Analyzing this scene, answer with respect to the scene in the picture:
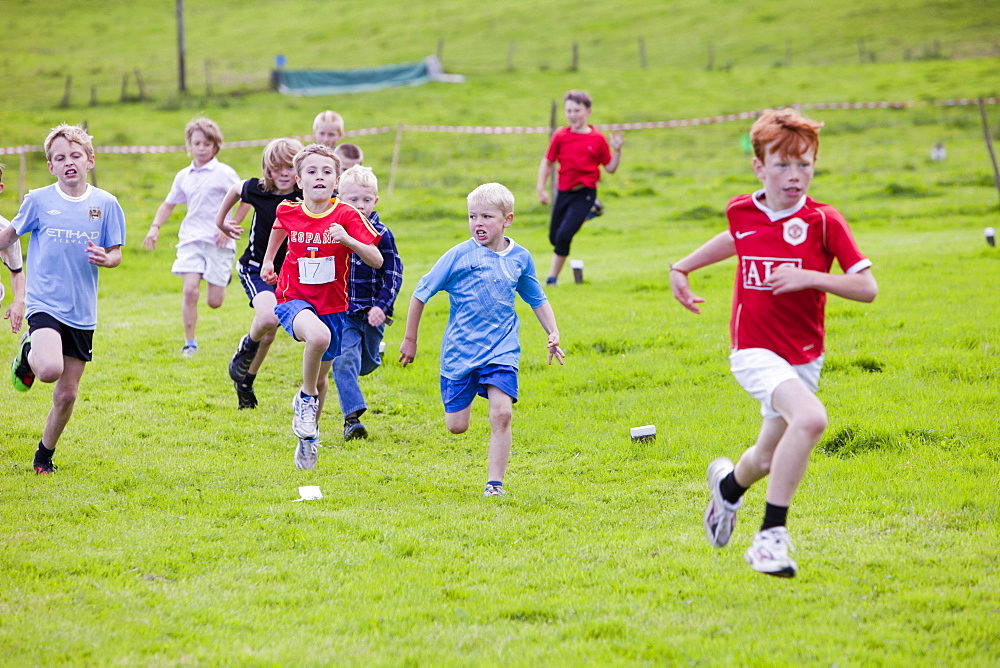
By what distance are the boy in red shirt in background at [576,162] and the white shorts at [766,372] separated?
786cm

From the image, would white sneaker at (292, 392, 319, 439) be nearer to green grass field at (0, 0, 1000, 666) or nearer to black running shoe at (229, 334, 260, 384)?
green grass field at (0, 0, 1000, 666)

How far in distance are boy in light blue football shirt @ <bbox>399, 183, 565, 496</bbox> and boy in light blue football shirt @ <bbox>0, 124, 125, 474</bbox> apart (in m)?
2.13

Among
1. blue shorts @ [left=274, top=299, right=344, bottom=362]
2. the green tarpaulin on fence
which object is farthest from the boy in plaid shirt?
the green tarpaulin on fence

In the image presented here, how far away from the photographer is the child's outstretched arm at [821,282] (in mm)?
4262

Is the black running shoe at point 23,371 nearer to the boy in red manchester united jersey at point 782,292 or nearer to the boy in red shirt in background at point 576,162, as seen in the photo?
the boy in red manchester united jersey at point 782,292

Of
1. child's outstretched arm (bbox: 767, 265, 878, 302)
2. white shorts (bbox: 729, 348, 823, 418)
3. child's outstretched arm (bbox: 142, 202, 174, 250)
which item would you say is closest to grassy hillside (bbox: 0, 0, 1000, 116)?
child's outstretched arm (bbox: 142, 202, 174, 250)

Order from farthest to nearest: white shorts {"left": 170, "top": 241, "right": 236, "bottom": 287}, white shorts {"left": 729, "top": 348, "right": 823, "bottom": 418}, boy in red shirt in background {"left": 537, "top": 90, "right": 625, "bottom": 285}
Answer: boy in red shirt in background {"left": 537, "top": 90, "right": 625, "bottom": 285}
white shorts {"left": 170, "top": 241, "right": 236, "bottom": 287}
white shorts {"left": 729, "top": 348, "right": 823, "bottom": 418}

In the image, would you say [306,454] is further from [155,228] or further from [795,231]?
[155,228]

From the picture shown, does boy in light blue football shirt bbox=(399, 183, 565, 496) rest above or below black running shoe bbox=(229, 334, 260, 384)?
above

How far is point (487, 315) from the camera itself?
20.6 ft

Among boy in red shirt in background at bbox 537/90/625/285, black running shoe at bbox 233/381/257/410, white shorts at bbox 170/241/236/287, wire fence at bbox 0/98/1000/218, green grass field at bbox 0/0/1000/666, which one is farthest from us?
wire fence at bbox 0/98/1000/218

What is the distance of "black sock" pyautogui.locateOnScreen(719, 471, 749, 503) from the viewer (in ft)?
15.8

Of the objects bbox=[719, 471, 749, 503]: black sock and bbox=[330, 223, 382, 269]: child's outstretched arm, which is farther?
bbox=[330, 223, 382, 269]: child's outstretched arm

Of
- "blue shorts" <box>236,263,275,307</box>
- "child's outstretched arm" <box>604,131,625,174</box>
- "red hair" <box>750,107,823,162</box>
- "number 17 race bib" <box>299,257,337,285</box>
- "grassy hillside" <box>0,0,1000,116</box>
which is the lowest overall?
"blue shorts" <box>236,263,275,307</box>
